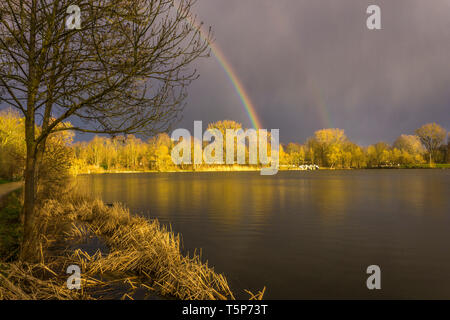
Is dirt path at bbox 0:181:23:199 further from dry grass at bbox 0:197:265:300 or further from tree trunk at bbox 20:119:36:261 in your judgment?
tree trunk at bbox 20:119:36:261

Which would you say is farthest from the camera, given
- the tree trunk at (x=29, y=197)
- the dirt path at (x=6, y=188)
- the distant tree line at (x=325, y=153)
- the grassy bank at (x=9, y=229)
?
the distant tree line at (x=325, y=153)

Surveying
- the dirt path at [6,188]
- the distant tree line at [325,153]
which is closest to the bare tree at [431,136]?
the distant tree line at [325,153]

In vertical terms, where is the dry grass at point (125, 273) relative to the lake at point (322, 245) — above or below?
above

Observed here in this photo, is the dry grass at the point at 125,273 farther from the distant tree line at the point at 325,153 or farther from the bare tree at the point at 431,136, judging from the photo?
the bare tree at the point at 431,136

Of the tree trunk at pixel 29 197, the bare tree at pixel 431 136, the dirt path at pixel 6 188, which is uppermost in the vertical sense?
the bare tree at pixel 431 136

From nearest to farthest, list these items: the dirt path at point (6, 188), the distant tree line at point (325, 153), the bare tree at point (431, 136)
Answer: the dirt path at point (6, 188) → the distant tree line at point (325, 153) → the bare tree at point (431, 136)

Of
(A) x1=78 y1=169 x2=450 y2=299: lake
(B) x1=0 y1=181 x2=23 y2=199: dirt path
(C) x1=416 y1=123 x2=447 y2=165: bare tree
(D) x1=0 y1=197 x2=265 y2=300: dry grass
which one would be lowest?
(A) x1=78 y1=169 x2=450 y2=299: lake

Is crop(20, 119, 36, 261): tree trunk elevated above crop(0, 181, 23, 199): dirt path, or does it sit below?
above

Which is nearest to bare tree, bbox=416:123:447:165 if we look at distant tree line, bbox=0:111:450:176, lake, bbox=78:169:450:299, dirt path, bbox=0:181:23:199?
distant tree line, bbox=0:111:450:176

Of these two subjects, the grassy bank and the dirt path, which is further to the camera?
the dirt path

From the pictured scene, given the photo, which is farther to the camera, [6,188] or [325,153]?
[325,153]

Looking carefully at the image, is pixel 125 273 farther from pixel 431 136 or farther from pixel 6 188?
pixel 431 136

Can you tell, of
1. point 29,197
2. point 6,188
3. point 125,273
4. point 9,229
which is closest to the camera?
point 29,197

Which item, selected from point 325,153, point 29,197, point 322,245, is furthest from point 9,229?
point 325,153
